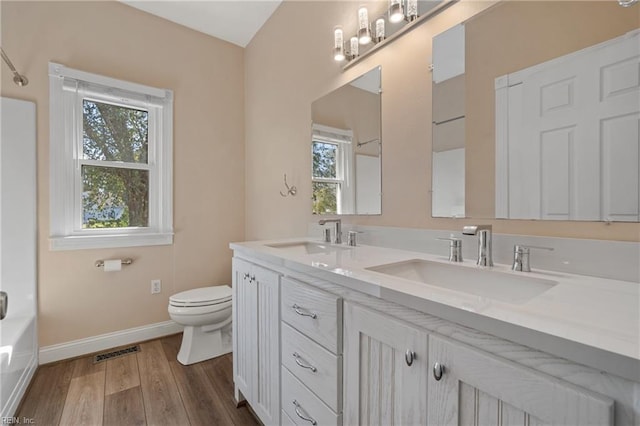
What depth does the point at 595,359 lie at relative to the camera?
15.8 inches

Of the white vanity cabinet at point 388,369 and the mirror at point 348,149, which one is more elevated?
the mirror at point 348,149

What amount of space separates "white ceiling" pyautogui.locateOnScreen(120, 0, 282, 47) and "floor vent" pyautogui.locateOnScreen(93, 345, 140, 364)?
106 inches

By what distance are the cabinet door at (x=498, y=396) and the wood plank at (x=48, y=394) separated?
6.21 ft

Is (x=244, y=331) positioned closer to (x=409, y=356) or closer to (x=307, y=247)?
(x=307, y=247)

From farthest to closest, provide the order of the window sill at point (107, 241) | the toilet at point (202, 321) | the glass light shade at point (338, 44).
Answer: the window sill at point (107, 241), the toilet at point (202, 321), the glass light shade at point (338, 44)

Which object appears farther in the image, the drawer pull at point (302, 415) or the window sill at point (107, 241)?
the window sill at point (107, 241)

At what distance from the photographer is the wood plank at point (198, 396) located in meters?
1.46

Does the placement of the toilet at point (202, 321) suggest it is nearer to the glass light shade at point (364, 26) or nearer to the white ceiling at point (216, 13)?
the glass light shade at point (364, 26)

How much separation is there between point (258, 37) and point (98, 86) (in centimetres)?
134

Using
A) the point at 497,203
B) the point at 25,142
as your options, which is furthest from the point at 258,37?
the point at 497,203

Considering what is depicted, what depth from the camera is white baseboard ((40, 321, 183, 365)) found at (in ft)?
6.55

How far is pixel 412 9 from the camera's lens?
1.24 meters

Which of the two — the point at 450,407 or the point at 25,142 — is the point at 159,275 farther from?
the point at 450,407

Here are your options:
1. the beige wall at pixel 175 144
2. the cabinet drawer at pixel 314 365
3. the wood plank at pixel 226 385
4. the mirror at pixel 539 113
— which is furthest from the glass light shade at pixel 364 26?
the wood plank at pixel 226 385
